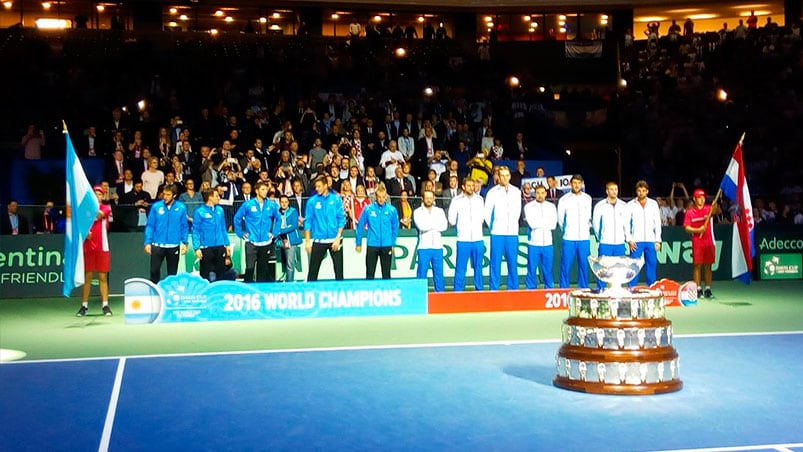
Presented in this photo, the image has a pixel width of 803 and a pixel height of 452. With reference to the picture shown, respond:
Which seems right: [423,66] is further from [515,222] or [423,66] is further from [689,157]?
[515,222]

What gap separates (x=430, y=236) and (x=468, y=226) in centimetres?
76

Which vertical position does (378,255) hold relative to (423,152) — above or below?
below

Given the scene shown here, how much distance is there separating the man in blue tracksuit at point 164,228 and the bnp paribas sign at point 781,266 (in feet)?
48.2

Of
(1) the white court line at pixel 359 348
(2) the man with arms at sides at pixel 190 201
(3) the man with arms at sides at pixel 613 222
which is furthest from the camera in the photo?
(2) the man with arms at sides at pixel 190 201

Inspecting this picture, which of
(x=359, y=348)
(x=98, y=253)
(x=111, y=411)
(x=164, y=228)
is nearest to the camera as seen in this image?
(x=111, y=411)

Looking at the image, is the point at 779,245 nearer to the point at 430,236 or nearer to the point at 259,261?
the point at 430,236

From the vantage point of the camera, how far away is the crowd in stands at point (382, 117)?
2300 centimetres

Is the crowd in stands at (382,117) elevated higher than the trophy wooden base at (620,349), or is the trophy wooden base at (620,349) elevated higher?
the crowd in stands at (382,117)

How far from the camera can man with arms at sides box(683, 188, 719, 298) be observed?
65.6 feet

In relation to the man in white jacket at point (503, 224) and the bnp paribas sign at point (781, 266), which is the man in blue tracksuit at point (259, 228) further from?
the bnp paribas sign at point (781, 266)

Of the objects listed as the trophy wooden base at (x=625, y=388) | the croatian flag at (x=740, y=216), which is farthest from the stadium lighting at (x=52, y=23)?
the trophy wooden base at (x=625, y=388)

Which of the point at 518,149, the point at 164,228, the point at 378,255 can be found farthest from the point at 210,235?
the point at 518,149

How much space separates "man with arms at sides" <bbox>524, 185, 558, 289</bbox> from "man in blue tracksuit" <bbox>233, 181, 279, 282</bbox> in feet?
16.5

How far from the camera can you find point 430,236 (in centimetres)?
1930
